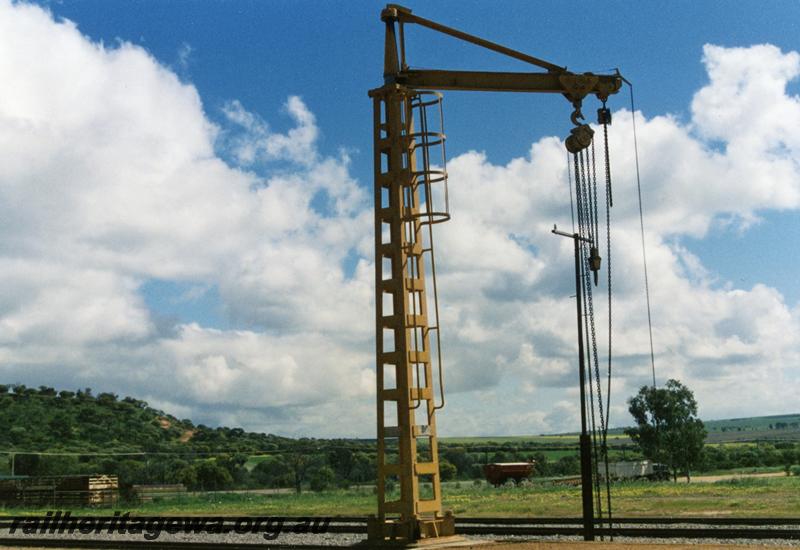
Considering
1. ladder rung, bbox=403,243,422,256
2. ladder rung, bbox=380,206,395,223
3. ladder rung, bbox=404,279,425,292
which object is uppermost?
ladder rung, bbox=380,206,395,223

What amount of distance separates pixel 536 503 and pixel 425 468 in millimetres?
18854

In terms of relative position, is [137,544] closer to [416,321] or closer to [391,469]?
[391,469]

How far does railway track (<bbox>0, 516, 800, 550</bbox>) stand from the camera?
19.7 m

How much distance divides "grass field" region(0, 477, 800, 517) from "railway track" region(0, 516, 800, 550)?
4.10 meters

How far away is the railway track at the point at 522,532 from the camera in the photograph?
19.7m

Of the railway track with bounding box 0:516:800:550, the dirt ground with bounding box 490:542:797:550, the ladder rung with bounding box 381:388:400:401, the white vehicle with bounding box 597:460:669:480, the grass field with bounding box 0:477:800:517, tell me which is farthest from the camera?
the white vehicle with bounding box 597:460:669:480

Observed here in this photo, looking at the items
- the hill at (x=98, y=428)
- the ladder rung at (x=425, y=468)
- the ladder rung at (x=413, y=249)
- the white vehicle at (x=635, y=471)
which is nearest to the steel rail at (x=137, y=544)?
the ladder rung at (x=425, y=468)

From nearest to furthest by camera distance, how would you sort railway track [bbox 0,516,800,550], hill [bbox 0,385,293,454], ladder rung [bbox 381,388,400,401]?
ladder rung [bbox 381,388,400,401], railway track [bbox 0,516,800,550], hill [bbox 0,385,293,454]

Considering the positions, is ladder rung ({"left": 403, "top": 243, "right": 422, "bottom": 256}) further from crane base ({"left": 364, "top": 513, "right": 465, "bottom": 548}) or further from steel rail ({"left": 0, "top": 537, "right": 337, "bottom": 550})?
steel rail ({"left": 0, "top": 537, "right": 337, "bottom": 550})

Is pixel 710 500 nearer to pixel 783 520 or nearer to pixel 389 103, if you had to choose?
pixel 783 520

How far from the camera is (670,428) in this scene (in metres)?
72.6

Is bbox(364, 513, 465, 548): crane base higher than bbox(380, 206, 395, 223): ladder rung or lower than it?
lower

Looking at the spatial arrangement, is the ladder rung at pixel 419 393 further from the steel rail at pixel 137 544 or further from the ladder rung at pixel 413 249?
the steel rail at pixel 137 544

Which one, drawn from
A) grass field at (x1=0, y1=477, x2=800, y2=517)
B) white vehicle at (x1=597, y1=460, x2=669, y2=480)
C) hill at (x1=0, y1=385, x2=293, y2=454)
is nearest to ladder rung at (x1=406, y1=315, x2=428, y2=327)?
grass field at (x1=0, y1=477, x2=800, y2=517)
